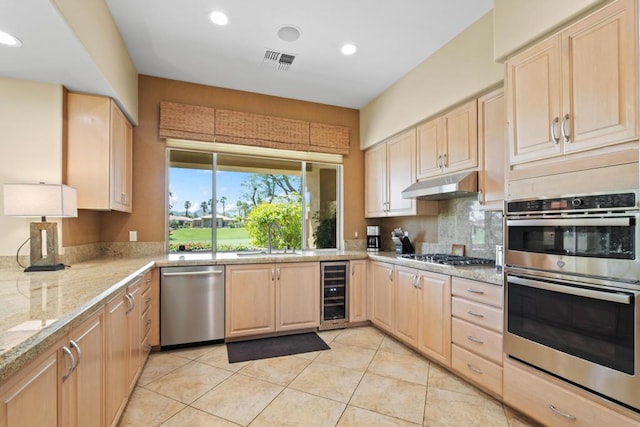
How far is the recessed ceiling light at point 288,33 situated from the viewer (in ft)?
8.79

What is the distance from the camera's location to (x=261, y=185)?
4.15 metres

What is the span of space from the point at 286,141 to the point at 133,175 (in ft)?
5.88

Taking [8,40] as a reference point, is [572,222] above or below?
below

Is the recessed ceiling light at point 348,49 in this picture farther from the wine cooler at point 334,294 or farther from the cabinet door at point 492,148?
the wine cooler at point 334,294

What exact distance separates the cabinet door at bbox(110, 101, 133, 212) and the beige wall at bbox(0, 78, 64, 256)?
0.38 meters

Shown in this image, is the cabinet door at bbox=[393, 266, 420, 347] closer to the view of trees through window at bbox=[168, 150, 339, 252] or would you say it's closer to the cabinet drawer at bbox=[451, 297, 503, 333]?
the cabinet drawer at bbox=[451, 297, 503, 333]

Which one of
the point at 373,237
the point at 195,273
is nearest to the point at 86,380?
the point at 195,273

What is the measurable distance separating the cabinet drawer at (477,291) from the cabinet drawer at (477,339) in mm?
209

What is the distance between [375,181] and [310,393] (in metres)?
2.71

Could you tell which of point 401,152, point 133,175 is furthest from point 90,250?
point 401,152

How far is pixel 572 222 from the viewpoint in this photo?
1717 mm

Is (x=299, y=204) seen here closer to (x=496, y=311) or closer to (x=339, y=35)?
(x=339, y=35)

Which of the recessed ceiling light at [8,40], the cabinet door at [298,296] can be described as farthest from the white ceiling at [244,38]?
the cabinet door at [298,296]

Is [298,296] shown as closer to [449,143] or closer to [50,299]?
[449,143]
